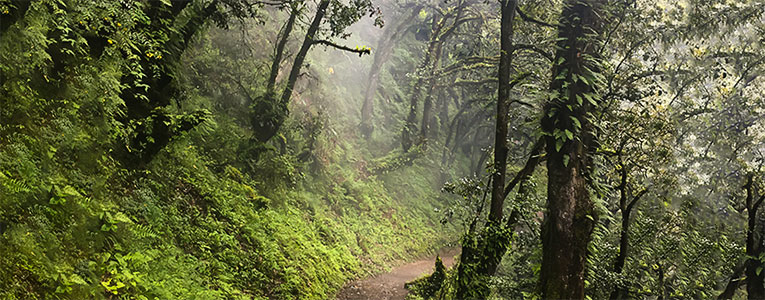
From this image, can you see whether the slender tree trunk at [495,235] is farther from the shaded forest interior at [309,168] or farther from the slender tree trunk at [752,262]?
the slender tree trunk at [752,262]

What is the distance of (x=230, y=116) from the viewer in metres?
12.3

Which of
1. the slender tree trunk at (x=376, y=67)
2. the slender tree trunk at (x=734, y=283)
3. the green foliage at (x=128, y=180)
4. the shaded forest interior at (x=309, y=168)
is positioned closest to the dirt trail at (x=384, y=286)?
the shaded forest interior at (x=309, y=168)

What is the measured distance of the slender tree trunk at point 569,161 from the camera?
247 inches

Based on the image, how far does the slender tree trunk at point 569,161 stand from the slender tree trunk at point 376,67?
1721 cm

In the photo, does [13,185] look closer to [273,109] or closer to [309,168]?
[273,109]

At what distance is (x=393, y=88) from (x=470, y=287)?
68.9ft

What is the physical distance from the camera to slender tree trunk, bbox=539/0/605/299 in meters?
6.28

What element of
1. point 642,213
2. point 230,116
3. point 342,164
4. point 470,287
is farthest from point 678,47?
point 230,116

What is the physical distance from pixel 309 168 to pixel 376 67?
1147 cm

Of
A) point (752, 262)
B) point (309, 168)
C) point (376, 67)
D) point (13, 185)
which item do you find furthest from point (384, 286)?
point (376, 67)

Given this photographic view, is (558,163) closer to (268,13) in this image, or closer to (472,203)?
(472,203)

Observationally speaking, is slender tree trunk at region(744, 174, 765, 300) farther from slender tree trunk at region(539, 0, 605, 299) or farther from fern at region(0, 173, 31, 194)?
fern at region(0, 173, 31, 194)

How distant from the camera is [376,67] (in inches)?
1001

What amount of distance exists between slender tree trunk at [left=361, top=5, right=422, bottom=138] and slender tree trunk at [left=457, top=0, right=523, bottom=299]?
15.6 m
